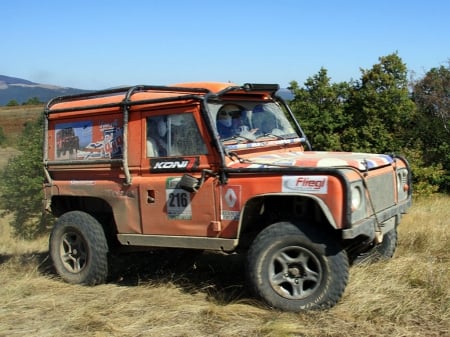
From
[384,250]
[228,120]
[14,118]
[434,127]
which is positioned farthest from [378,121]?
[14,118]

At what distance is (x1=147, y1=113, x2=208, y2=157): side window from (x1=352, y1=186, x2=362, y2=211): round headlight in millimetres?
1471

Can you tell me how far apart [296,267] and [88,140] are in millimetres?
2825

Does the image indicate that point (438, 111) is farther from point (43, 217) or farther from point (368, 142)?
point (43, 217)

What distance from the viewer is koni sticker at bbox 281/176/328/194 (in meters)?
4.70

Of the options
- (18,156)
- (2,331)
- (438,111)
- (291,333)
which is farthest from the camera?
(438,111)

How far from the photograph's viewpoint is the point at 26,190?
1345 cm

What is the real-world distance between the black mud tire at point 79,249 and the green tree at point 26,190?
23.7 feet

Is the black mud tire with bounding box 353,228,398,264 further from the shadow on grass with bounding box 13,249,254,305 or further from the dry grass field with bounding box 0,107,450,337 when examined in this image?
the shadow on grass with bounding box 13,249,254,305

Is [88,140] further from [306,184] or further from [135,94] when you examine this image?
[306,184]

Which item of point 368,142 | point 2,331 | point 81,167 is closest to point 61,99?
point 81,167

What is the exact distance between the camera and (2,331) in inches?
189

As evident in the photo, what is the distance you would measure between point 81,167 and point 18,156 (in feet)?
27.9

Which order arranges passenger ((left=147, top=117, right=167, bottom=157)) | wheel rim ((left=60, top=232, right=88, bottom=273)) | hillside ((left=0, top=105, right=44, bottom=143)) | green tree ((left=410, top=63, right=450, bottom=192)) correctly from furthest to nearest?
hillside ((left=0, top=105, right=44, bottom=143)), green tree ((left=410, top=63, right=450, bottom=192)), wheel rim ((left=60, top=232, right=88, bottom=273)), passenger ((left=147, top=117, right=167, bottom=157))

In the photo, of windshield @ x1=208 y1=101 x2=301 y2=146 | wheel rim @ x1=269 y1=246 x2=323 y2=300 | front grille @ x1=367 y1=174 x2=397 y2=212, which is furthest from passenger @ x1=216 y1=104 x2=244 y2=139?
front grille @ x1=367 y1=174 x2=397 y2=212
